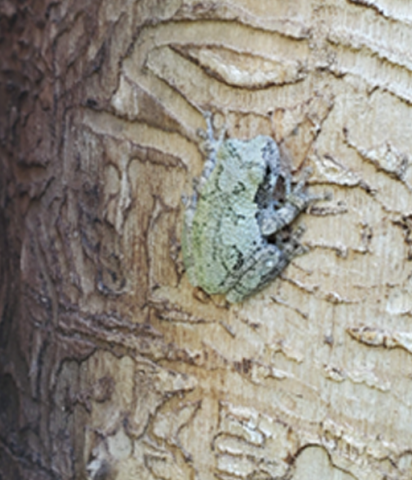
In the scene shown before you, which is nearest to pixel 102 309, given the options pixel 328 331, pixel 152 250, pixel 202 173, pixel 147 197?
pixel 152 250

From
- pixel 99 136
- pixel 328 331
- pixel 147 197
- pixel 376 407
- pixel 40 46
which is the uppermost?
pixel 40 46

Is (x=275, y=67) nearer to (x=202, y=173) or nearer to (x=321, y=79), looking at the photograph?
(x=321, y=79)

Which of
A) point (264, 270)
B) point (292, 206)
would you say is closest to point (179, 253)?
point (264, 270)

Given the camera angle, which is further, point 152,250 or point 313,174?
point 152,250

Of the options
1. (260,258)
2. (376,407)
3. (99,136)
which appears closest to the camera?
(376,407)

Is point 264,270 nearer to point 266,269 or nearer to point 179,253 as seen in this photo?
point 266,269
